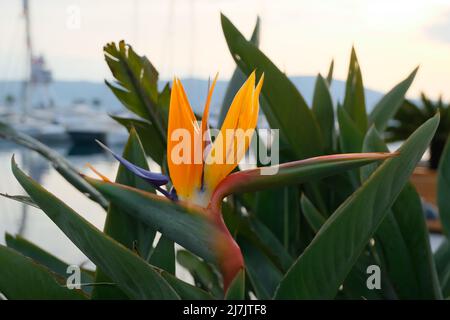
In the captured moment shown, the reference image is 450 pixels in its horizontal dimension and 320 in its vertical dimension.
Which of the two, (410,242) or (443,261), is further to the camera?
(443,261)

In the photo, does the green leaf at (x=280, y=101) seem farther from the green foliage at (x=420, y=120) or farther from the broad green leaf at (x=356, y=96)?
the green foliage at (x=420, y=120)

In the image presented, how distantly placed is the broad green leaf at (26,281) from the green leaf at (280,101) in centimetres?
31

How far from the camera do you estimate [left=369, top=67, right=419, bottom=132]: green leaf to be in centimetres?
78

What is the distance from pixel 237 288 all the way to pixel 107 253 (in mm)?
74

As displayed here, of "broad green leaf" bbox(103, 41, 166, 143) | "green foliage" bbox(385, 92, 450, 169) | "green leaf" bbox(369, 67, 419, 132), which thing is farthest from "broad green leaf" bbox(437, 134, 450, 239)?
"green foliage" bbox(385, 92, 450, 169)

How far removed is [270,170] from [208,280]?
0.54 m

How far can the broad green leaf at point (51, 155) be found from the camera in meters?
0.65

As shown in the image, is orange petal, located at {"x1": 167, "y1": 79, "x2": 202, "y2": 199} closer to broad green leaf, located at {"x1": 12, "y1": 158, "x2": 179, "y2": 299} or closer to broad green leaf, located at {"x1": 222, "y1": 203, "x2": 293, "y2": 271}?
broad green leaf, located at {"x1": 12, "y1": 158, "x2": 179, "y2": 299}

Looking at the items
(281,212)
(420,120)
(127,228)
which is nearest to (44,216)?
(420,120)

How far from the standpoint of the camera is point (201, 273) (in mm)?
840

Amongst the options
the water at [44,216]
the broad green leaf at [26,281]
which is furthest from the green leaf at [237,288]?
the water at [44,216]

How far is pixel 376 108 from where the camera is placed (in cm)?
81

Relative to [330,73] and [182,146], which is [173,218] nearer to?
[182,146]
